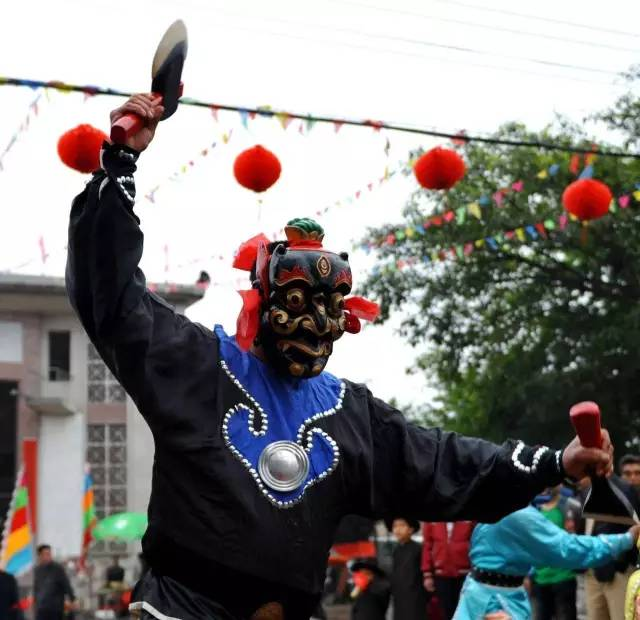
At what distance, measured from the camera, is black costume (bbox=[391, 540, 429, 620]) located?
9.66 m

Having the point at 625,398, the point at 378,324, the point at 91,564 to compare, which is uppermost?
the point at 378,324

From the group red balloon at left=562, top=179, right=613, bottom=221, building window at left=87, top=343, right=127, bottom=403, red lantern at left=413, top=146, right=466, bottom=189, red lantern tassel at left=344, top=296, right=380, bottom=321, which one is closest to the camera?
red lantern tassel at left=344, top=296, right=380, bottom=321

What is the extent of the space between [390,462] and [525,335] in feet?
70.6

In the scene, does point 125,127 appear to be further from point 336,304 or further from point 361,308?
point 361,308

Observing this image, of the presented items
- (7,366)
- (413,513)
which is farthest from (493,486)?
(7,366)

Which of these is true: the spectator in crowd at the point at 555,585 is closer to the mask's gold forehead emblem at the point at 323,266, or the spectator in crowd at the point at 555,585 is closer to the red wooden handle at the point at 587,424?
the red wooden handle at the point at 587,424

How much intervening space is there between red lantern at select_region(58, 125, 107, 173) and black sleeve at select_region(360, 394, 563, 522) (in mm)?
5010

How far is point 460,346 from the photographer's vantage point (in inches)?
983

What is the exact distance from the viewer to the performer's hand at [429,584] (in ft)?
31.2

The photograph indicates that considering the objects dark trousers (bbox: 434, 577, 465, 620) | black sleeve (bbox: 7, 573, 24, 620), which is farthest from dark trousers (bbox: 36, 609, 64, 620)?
dark trousers (bbox: 434, 577, 465, 620)

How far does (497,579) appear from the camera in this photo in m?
7.21

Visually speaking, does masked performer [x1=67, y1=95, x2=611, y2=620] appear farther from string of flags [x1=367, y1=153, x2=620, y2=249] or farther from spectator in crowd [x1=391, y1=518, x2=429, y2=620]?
string of flags [x1=367, y1=153, x2=620, y2=249]

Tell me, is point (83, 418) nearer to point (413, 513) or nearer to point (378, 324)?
point (378, 324)

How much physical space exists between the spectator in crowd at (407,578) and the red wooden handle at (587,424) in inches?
222
